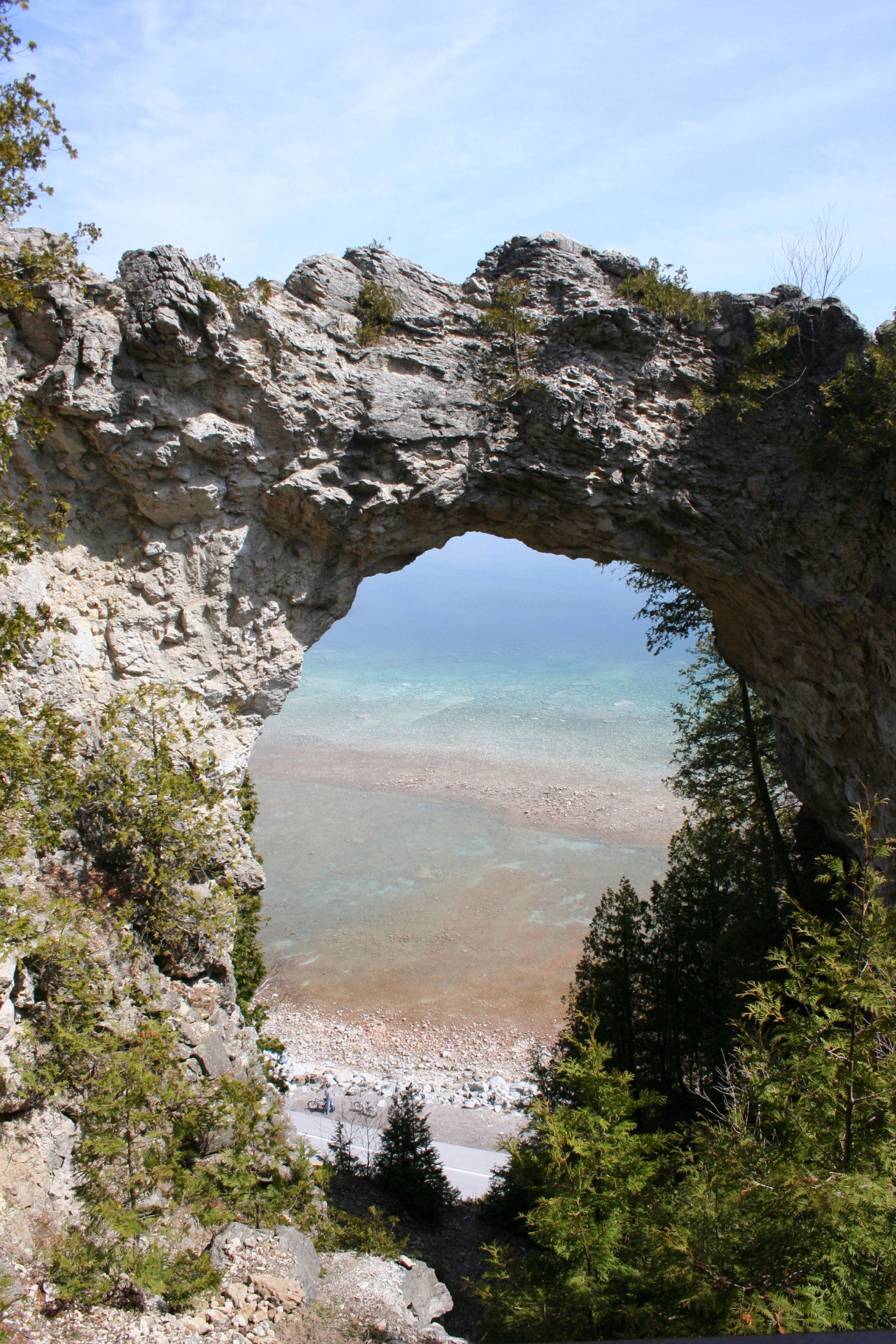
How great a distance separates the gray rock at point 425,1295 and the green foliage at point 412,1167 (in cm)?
307

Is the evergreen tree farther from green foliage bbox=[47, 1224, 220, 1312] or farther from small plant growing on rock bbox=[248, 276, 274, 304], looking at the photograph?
small plant growing on rock bbox=[248, 276, 274, 304]

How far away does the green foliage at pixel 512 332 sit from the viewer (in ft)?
35.6

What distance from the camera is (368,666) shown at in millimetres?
54906

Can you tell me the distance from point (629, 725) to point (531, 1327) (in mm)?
36689

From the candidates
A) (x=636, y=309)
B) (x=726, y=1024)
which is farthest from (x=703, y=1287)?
(x=636, y=309)

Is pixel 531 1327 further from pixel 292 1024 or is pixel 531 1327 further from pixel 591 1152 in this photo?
pixel 292 1024

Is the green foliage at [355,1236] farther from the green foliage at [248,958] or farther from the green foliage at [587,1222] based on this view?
the green foliage at [248,958]

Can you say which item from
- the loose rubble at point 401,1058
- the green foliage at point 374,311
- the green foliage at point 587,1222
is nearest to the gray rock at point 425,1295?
the green foliage at point 587,1222

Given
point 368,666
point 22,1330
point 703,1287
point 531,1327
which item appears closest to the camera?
point 703,1287

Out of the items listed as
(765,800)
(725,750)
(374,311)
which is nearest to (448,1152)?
(765,800)

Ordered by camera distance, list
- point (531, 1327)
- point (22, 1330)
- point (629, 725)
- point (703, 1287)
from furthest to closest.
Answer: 1. point (629, 725)
2. point (531, 1327)
3. point (22, 1330)
4. point (703, 1287)

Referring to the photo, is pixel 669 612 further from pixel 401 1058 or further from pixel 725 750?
pixel 401 1058

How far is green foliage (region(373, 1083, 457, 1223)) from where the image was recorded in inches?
445

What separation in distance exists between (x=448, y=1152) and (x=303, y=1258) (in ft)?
23.4
